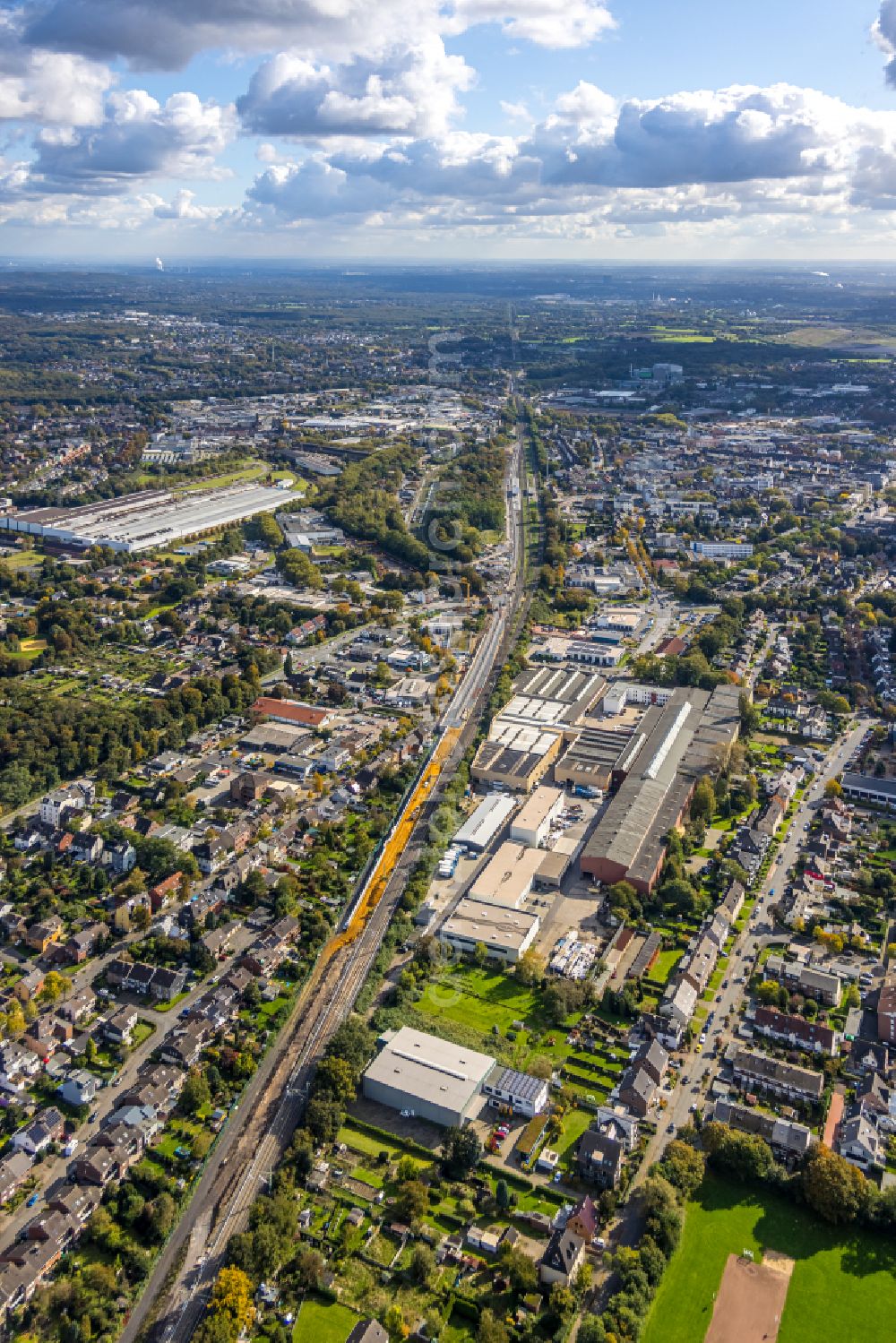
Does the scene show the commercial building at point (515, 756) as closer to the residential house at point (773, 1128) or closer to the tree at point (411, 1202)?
the residential house at point (773, 1128)

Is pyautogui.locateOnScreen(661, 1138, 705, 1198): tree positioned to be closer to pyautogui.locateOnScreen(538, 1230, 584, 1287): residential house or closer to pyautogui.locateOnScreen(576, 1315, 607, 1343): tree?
pyautogui.locateOnScreen(538, 1230, 584, 1287): residential house

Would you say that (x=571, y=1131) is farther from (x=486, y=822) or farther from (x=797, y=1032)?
(x=486, y=822)

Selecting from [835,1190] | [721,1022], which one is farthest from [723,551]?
[835,1190]

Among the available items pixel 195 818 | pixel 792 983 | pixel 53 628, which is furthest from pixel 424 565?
pixel 792 983

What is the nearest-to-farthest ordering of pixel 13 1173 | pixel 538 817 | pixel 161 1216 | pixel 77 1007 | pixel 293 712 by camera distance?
pixel 161 1216, pixel 13 1173, pixel 77 1007, pixel 538 817, pixel 293 712

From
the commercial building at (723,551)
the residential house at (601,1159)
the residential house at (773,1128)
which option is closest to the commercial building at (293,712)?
the residential house at (601,1159)

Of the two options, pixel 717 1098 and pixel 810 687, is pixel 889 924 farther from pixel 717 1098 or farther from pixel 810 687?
pixel 810 687
